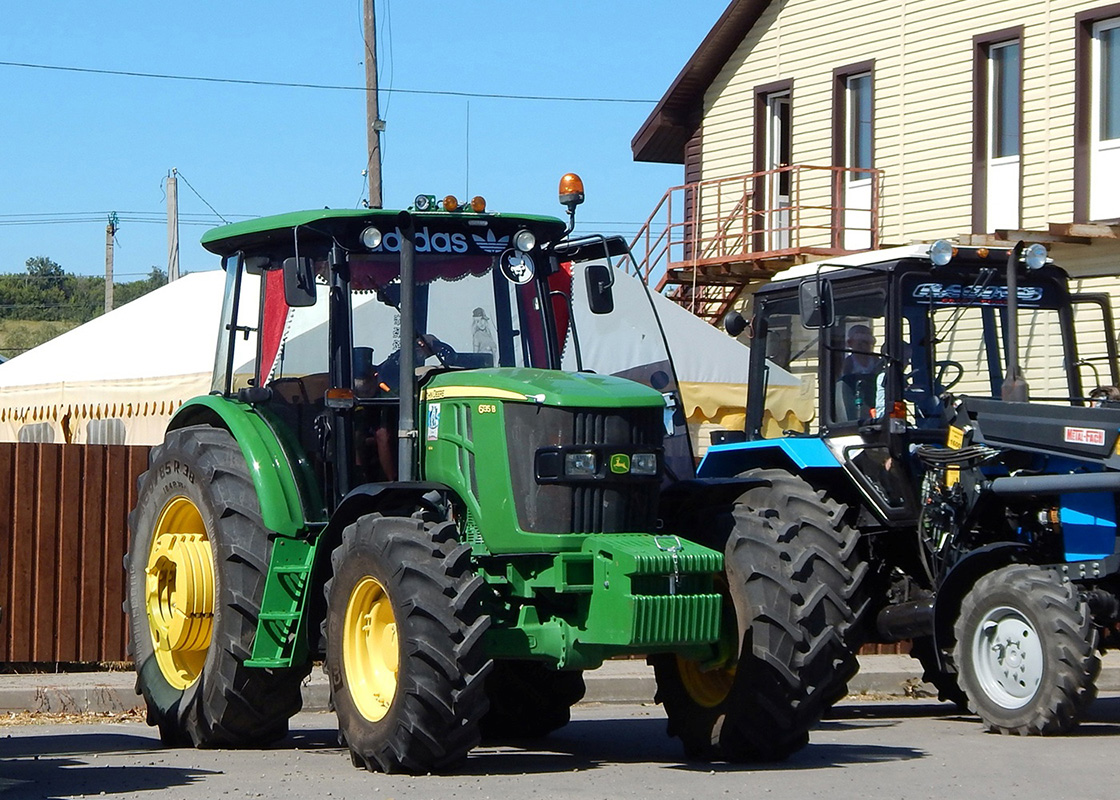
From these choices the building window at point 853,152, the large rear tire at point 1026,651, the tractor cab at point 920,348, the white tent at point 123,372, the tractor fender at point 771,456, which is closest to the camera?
the large rear tire at point 1026,651

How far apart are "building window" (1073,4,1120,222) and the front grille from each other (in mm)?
13265

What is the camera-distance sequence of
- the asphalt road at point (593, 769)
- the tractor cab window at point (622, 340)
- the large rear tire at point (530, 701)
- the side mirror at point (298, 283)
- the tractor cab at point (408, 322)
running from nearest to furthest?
the asphalt road at point (593, 769) → the side mirror at point (298, 283) → the tractor cab at point (408, 322) → the tractor cab window at point (622, 340) → the large rear tire at point (530, 701)

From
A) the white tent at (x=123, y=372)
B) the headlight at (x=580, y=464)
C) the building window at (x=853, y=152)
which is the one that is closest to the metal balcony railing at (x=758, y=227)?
the building window at (x=853, y=152)

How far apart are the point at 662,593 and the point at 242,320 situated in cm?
328

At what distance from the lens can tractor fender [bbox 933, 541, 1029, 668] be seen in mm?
10695

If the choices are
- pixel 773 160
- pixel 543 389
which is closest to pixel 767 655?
pixel 543 389

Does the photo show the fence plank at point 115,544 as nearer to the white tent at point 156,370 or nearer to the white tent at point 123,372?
the white tent at point 156,370

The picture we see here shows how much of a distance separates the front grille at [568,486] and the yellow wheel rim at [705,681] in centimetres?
92

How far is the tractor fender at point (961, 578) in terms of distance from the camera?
10.7 m

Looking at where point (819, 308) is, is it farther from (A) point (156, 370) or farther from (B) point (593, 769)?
(A) point (156, 370)

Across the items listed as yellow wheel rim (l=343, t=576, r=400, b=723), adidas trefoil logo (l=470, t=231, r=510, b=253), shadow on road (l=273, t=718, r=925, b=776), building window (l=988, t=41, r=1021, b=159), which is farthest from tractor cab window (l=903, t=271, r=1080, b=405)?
building window (l=988, t=41, r=1021, b=159)

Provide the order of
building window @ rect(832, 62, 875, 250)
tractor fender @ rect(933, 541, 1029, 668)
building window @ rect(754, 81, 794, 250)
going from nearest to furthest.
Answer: tractor fender @ rect(933, 541, 1029, 668), building window @ rect(832, 62, 875, 250), building window @ rect(754, 81, 794, 250)

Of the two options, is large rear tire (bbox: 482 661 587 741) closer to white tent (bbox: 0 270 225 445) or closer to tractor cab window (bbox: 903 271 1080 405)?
tractor cab window (bbox: 903 271 1080 405)

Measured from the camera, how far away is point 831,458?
37.9 feet
